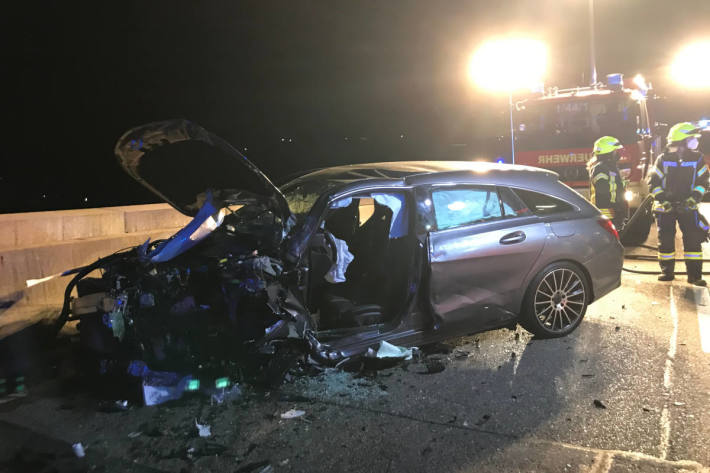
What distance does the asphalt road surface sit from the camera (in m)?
2.95

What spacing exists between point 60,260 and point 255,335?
140 inches

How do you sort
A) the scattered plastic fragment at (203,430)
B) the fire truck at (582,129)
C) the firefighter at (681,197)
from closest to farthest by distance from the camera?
the scattered plastic fragment at (203,430)
the firefighter at (681,197)
the fire truck at (582,129)

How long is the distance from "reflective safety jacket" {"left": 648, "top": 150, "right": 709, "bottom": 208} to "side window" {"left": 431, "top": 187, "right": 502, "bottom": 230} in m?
3.58

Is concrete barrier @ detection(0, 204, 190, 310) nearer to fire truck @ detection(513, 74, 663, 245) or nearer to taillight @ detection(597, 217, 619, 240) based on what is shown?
taillight @ detection(597, 217, 619, 240)

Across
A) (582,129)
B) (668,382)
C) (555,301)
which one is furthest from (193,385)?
(582,129)

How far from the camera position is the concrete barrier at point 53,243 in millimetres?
5516

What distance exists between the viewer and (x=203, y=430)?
327cm

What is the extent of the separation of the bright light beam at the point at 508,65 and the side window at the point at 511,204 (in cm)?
867

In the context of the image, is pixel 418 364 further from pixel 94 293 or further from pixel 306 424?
pixel 94 293

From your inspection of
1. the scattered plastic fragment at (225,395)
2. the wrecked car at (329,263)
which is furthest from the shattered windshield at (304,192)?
the scattered plastic fragment at (225,395)

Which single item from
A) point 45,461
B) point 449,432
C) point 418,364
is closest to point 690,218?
point 418,364

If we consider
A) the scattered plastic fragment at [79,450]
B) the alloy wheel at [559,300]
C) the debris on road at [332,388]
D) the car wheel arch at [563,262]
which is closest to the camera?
the scattered plastic fragment at [79,450]

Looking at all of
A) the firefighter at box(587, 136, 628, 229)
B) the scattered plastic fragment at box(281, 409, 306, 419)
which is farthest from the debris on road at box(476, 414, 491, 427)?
the firefighter at box(587, 136, 628, 229)

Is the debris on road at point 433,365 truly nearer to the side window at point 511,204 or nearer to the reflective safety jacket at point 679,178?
the side window at point 511,204
